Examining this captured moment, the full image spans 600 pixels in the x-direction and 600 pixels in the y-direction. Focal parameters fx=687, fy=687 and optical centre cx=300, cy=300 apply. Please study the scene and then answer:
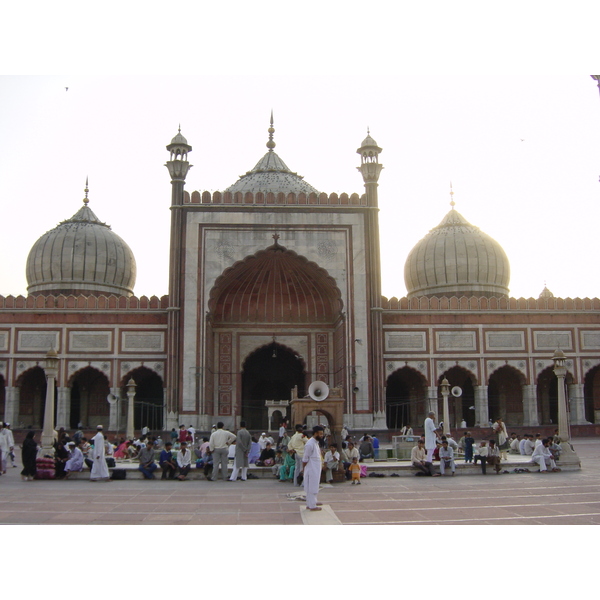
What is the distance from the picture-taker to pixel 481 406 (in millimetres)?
21828

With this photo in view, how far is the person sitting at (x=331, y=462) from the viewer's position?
10.6 meters

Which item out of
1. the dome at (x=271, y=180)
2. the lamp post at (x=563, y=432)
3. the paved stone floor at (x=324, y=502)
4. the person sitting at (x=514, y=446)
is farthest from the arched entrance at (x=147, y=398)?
the lamp post at (x=563, y=432)

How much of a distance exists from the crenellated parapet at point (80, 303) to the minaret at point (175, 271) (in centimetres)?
87

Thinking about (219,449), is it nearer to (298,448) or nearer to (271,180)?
(298,448)

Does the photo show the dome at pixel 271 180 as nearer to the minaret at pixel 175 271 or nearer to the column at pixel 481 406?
the minaret at pixel 175 271

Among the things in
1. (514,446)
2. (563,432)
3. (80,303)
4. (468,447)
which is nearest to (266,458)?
(468,447)

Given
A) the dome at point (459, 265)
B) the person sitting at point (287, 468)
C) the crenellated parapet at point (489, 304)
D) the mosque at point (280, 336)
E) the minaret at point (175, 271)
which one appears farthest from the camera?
the dome at point (459, 265)

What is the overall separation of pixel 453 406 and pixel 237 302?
8.16m

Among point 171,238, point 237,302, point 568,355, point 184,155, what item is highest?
point 184,155

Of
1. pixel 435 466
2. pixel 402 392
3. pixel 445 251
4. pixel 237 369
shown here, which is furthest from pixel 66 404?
pixel 445 251

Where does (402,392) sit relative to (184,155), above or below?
below

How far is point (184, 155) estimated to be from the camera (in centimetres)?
2181

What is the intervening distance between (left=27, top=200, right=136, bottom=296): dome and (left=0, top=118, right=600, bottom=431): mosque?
13.7 feet

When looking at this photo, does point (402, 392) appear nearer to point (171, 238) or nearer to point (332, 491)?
point (171, 238)
